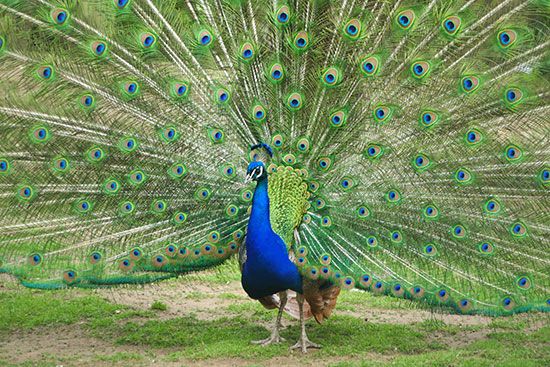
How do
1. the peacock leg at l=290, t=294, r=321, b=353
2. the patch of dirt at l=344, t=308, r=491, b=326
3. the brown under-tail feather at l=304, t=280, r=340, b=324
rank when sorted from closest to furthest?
the brown under-tail feather at l=304, t=280, r=340, b=324 → the peacock leg at l=290, t=294, r=321, b=353 → the patch of dirt at l=344, t=308, r=491, b=326

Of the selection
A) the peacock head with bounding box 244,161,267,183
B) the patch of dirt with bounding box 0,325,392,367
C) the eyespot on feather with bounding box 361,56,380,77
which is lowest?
the patch of dirt with bounding box 0,325,392,367

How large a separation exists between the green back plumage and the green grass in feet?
1.98

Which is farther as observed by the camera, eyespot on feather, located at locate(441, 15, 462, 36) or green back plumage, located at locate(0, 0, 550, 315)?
green back plumage, located at locate(0, 0, 550, 315)

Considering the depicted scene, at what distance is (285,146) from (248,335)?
5.68 feet

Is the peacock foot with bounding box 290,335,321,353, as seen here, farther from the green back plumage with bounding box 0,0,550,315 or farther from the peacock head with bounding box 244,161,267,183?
the peacock head with bounding box 244,161,267,183

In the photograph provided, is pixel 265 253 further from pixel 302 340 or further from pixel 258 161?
pixel 302 340

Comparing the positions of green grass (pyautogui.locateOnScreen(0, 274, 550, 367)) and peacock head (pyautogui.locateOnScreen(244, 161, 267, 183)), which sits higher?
peacock head (pyautogui.locateOnScreen(244, 161, 267, 183))

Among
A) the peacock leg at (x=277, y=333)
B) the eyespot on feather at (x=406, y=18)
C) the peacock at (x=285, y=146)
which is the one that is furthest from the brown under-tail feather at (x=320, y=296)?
the eyespot on feather at (x=406, y=18)

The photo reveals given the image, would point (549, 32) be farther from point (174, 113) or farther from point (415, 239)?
point (174, 113)

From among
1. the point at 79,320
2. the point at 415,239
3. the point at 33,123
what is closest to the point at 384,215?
the point at 415,239

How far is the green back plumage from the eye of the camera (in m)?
5.08

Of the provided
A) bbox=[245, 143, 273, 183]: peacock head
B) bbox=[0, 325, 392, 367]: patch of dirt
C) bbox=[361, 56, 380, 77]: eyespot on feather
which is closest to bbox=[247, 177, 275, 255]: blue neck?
A: bbox=[245, 143, 273, 183]: peacock head

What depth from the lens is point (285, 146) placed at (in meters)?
5.38

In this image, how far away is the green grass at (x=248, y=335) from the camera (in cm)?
545
